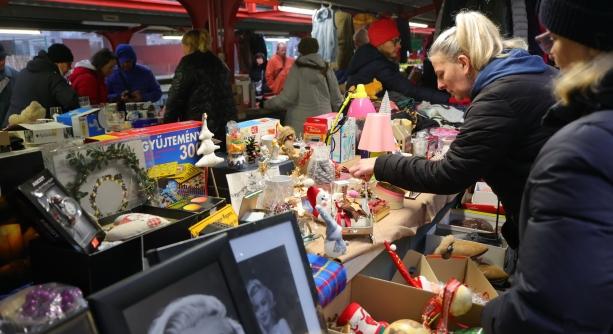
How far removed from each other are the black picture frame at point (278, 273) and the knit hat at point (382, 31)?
114 inches

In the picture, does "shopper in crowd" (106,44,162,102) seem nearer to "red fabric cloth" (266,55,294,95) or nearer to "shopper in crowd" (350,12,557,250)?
"red fabric cloth" (266,55,294,95)

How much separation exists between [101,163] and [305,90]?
279 centimetres

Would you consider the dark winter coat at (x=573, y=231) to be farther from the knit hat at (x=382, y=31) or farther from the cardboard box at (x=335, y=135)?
the knit hat at (x=382, y=31)

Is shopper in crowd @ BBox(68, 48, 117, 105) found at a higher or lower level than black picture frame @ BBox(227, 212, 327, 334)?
higher

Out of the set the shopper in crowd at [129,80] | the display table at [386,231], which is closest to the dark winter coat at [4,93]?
the shopper in crowd at [129,80]

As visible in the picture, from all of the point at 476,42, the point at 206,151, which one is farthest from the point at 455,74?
the point at 206,151

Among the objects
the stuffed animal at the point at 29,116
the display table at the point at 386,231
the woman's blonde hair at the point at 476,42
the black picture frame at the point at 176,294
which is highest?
the woman's blonde hair at the point at 476,42

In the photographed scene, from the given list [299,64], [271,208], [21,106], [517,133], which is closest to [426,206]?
[517,133]

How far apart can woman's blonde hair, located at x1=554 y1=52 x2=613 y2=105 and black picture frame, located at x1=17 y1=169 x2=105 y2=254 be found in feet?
3.77

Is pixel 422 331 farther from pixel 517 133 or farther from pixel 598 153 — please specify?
pixel 598 153

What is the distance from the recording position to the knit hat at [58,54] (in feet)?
14.5

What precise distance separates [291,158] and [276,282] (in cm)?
122

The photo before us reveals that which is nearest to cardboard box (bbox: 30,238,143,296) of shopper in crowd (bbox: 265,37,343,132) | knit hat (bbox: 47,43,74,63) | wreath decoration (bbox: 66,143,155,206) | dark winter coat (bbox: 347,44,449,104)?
wreath decoration (bbox: 66,143,155,206)

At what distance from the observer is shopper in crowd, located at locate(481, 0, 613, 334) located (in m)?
0.80
